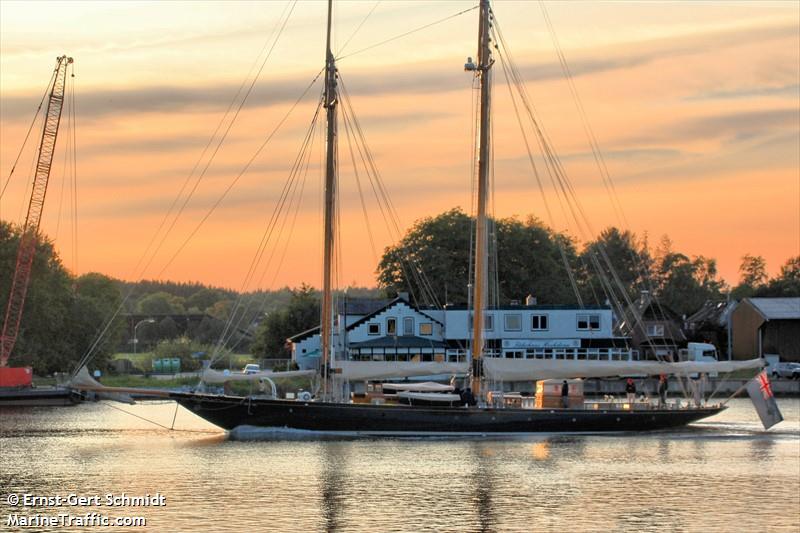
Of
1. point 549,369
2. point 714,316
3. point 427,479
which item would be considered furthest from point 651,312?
point 427,479

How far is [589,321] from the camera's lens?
484 feet

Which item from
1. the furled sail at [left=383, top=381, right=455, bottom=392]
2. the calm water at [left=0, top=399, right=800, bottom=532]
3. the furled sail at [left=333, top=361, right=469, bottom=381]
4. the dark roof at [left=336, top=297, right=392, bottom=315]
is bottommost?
the calm water at [left=0, top=399, right=800, bottom=532]

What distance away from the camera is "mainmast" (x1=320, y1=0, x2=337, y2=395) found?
7838 cm

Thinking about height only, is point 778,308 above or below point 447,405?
above

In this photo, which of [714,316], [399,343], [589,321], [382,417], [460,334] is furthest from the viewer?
[714,316]

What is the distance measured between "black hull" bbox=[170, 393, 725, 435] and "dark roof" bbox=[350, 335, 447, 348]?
216ft

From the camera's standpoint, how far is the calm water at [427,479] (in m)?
47.8

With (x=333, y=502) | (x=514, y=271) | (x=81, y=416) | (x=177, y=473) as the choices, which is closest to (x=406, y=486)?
(x=333, y=502)

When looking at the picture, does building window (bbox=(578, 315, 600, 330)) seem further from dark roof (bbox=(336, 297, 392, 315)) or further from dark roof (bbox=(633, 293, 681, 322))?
dark roof (bbox=(633, 293, 681, 322))

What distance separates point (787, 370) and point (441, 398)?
8432 centimetres

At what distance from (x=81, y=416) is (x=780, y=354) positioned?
95.6 metres

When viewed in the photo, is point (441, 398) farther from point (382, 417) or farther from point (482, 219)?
point (482, 219)

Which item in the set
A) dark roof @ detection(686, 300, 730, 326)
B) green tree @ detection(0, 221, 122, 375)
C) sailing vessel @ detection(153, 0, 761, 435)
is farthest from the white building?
sailing vessel @ detection(153, 0, 761, 435)

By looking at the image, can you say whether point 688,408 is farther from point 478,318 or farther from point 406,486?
point 406,486
